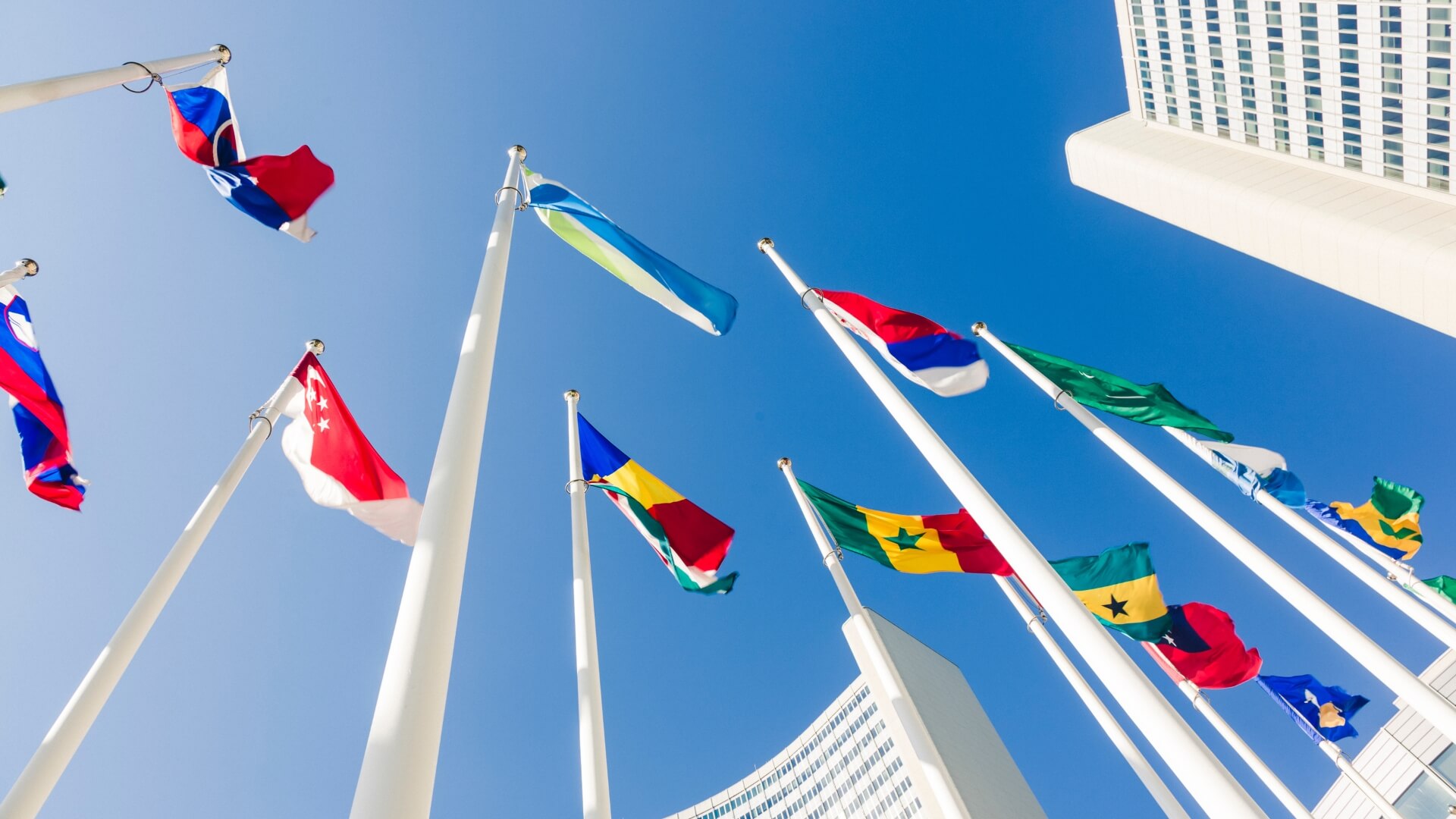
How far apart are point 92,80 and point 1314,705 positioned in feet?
85.0

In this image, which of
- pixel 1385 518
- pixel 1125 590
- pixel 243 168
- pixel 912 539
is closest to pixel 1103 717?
pixel 1125 590

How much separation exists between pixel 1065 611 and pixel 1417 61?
2736 inches

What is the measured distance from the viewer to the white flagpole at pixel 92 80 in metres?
8.30

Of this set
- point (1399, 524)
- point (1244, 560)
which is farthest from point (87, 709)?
point (1399, 524)

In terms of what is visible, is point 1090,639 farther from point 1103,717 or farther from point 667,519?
point 1103,717

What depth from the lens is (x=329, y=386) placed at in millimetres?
9797

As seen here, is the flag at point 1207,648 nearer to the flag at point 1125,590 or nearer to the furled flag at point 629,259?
the flag at point 1125,590

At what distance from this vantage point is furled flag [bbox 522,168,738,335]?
1082cm

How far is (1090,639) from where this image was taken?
7914 millimetres

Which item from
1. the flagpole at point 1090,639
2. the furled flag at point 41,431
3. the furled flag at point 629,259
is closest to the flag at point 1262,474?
the flagpole at point 1090,639

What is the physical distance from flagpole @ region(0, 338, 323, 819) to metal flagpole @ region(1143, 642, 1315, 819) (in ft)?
53.0

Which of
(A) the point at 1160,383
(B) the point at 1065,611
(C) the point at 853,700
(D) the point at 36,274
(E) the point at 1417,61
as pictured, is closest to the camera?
(B) the point at 1065,611

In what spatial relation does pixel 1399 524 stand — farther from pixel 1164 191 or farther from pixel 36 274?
pixel 1164 191

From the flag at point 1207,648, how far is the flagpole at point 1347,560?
2296mm
